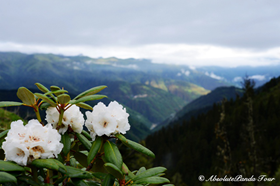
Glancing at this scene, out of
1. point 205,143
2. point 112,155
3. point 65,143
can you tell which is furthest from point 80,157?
point 205,143

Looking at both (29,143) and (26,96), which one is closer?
(29,143)

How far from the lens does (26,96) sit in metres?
1.78

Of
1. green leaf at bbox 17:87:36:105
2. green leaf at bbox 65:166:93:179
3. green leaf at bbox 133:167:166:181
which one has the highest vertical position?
green leaf at bbox 17:87:36:105

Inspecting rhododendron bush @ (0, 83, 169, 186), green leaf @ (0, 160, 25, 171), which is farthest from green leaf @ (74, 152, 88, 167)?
green leaf @ (0, 160, 25, 171)

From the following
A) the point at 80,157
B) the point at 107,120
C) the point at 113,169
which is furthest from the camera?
the point at 80,157

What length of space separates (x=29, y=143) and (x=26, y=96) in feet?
1.65

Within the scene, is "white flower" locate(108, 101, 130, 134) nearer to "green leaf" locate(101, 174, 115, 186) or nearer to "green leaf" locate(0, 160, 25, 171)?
"green leaf" locate(101, 174, 115, 186)

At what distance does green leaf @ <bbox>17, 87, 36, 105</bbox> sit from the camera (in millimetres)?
1738

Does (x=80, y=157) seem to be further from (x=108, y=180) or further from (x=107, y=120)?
(x=107, y=120)

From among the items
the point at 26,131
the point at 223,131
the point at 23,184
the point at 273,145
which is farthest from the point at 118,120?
the point at 273,145

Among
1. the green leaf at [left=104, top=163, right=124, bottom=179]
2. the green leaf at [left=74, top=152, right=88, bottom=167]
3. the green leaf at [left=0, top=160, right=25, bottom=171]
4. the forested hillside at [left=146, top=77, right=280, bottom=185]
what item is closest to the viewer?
the green leaf at [left=0, top=160, right=25, bottom=171]

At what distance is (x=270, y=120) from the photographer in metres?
45.8

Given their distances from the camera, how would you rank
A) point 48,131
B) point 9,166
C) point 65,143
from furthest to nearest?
point 65,143 → point 48,131 → point 9,166

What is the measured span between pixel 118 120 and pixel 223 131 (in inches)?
355
